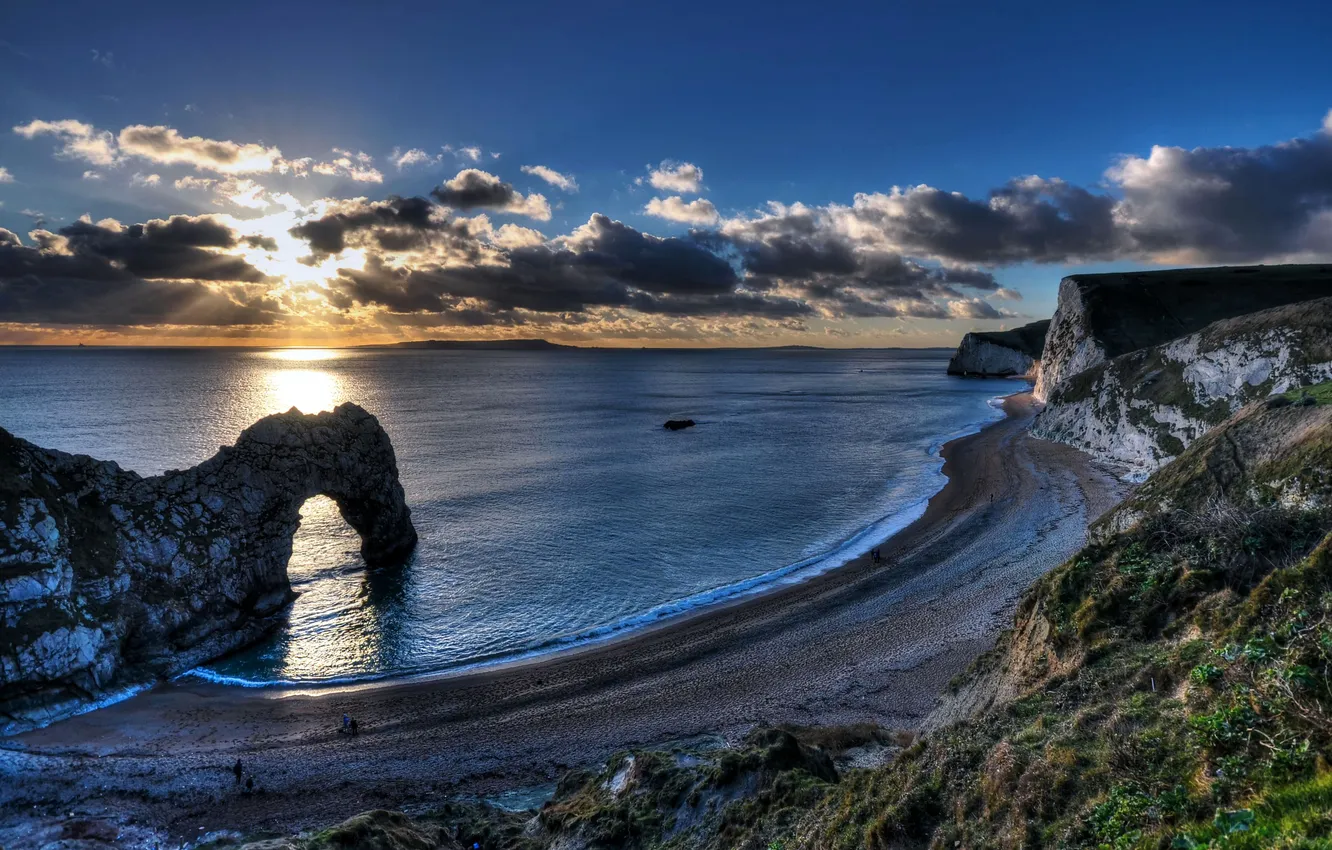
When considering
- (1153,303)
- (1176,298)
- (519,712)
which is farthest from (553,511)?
(1176,298)

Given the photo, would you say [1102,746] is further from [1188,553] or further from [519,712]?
[519,712]

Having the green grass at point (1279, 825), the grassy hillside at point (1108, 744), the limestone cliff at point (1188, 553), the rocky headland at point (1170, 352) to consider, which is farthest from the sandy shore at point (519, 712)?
the rocky headland at point (1170, 352)

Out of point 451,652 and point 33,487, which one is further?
point 451,652

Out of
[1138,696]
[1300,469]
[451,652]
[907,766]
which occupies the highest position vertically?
[1300,469]

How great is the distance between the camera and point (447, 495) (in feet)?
190

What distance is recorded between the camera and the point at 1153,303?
3580 inches

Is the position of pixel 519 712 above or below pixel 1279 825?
below

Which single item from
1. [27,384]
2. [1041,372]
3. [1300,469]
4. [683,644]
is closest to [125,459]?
[683,644]

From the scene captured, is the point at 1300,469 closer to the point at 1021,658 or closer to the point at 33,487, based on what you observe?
the point at 1021,658

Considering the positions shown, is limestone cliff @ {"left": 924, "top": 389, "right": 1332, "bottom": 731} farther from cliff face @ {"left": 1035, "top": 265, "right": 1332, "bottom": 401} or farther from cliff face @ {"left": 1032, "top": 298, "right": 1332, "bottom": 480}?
cliff face @ {"left": 1035, "top": 265, "right": 1332, "bottom": 401}

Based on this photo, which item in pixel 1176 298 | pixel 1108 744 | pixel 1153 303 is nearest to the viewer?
pixel 1108 744

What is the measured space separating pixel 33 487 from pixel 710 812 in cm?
3366

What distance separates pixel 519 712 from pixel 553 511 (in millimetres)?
27490

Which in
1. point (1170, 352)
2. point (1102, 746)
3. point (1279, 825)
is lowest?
point (1102, 746)
